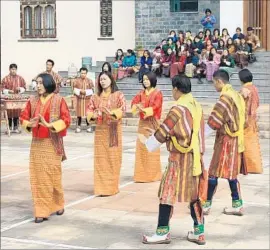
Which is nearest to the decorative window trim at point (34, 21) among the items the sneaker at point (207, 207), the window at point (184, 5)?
the window at point (184, 5)

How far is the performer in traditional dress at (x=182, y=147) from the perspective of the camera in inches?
252

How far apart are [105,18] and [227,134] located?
1656cm

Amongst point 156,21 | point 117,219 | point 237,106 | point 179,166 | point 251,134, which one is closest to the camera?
point 179,166

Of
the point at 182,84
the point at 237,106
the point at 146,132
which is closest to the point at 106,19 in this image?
the point at 146,132

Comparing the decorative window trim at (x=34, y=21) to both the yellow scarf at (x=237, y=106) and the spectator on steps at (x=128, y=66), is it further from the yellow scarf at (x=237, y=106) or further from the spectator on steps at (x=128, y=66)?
the yellow scarf at (x=237, y=106)

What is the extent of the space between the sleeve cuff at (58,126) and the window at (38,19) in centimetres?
1699

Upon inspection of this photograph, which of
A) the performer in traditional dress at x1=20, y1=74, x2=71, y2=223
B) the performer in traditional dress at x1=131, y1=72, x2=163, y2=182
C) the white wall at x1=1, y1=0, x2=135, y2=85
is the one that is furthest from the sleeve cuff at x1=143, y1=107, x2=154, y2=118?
the white wall at x1=1, y1=0, x2=135, y2=85

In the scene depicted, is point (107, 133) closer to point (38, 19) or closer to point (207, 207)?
point (207, 207)

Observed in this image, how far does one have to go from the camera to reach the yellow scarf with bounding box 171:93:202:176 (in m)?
6.48

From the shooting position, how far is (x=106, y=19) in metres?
23.7

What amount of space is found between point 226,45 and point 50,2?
7.20m

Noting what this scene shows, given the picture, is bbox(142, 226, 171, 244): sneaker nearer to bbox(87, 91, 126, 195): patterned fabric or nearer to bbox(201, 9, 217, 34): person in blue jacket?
bbox(87, 91, 126, 195): patterned fabric

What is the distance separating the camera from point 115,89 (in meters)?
8.89

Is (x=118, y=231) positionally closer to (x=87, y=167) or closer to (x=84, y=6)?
(x=87, y=167)
